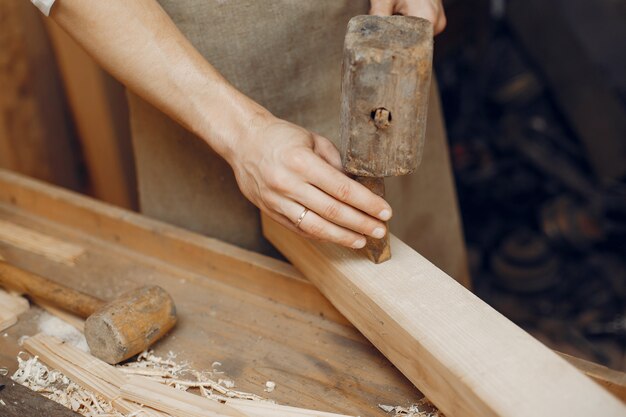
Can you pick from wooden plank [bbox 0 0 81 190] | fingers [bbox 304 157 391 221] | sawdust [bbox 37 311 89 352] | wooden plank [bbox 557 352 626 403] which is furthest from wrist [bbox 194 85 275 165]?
wooden plank [bbox 0 0 81 190]

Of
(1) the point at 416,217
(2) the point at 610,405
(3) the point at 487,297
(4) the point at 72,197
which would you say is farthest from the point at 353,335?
(3) the point at 487,297

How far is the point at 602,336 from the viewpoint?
2.90 m

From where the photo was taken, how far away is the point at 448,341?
1070 millimetres

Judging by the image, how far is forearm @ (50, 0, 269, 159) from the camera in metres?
1.25

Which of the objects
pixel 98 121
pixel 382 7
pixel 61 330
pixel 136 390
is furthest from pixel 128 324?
pixel 98 121

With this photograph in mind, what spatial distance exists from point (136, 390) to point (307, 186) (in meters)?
0.50

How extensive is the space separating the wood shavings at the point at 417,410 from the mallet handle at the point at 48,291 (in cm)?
64

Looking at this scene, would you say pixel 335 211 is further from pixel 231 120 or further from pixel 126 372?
pixel 126 372

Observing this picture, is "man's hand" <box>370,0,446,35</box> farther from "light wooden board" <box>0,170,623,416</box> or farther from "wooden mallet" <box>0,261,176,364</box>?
"wooden mallet" <box>0,261,176,364</box>

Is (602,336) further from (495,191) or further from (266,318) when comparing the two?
(266,318)

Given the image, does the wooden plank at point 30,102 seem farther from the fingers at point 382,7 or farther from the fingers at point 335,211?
the fingers at point 335,211

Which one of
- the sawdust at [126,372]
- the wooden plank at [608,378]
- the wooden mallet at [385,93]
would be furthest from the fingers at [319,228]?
the wooden plank at [608,378]

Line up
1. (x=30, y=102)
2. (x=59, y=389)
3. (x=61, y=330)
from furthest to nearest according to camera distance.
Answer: (x=30, y=102)
(x=61, y=330)
(x=59, y=389)

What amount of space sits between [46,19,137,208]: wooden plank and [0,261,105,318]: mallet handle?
132 cm
